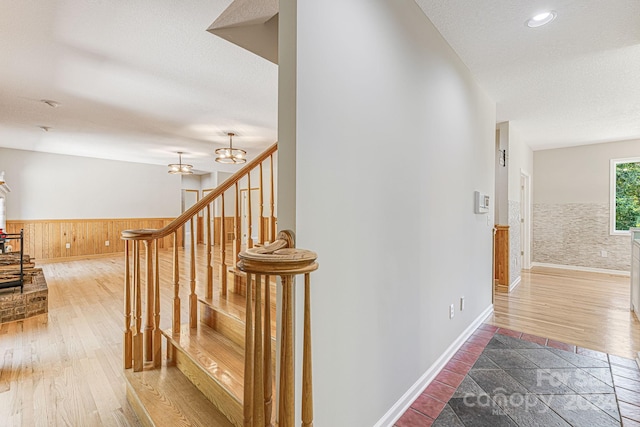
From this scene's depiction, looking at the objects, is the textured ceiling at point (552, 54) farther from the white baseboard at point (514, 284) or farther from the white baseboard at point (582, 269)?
the white baseboard at point (582, 269)

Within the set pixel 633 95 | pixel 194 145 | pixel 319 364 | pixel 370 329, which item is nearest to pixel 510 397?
pixel 370 329

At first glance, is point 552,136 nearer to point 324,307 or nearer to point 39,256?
point 324,307

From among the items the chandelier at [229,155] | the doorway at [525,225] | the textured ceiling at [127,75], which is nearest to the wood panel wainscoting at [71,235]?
the textured ceiling at [127,75]

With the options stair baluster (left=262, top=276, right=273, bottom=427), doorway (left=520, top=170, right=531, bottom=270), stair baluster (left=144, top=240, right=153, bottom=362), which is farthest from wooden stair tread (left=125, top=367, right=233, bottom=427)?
doorway (left=520, top=170, right=531, bottom=270)

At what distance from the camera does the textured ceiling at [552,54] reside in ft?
6.54

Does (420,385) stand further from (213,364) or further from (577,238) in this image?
(577,238)

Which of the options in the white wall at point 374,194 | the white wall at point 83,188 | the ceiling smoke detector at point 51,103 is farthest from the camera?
the white wall at point 83,188

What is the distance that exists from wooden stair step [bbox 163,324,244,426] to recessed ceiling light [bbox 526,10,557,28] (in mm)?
3038

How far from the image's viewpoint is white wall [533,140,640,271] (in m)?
5.61

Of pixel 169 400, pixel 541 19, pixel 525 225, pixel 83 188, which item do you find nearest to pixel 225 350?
pixel 169 400

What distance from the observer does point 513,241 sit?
4.76m

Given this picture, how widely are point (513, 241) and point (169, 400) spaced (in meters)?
5.08

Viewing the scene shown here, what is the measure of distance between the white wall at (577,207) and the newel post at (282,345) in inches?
285

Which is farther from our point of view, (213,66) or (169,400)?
(213,66)
